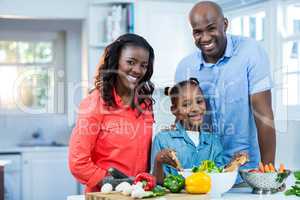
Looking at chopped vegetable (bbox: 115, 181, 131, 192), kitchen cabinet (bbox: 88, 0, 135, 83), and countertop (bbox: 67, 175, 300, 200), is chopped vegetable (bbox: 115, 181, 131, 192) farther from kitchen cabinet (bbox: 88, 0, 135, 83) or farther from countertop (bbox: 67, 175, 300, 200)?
kitchen cabinet (bbox: 88, 0, 135, 83)

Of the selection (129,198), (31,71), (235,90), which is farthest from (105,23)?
(129,198)

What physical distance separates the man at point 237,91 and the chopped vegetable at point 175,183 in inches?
19.8

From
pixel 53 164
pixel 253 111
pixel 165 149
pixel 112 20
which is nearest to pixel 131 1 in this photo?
pixel 112 20

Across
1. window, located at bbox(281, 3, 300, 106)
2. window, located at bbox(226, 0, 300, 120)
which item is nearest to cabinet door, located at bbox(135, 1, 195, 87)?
window, located at bbox(226, 0, 300, 120)

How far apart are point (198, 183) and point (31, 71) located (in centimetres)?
497

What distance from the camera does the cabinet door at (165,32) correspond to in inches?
179

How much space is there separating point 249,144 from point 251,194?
0.41 metres

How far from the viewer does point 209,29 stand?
2219 mm

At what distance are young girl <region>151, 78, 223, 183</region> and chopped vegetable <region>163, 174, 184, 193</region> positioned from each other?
10 centimetres

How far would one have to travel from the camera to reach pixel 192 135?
2.15m

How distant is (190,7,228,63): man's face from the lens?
2.21 metres

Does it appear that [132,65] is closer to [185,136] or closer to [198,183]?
[185,136]

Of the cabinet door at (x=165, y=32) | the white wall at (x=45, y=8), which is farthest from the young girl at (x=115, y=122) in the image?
the white wall at (x=45, y=8)

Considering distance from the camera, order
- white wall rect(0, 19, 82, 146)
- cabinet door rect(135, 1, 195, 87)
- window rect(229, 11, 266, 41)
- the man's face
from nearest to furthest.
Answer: the man's face < window rect(229, 11, 266, 41) < cabinet door rect(135, 1, 195, 87) < white wall rect(0, 19, 82, 146)
